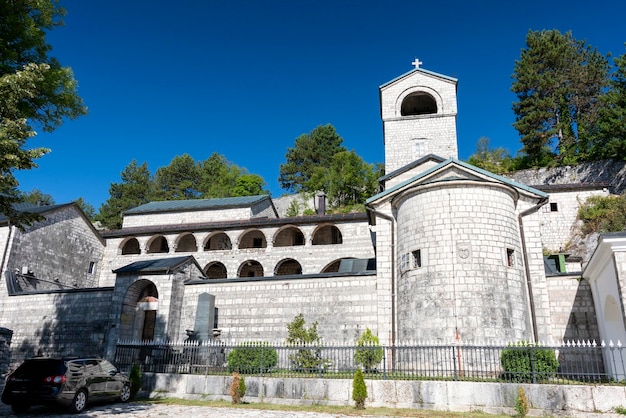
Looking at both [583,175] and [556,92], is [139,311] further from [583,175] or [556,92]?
[556,92]

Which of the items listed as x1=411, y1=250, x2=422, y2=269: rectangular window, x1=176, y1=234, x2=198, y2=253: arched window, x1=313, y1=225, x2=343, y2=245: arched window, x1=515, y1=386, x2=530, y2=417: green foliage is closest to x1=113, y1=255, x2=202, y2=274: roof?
x1=411, y1=250, x2=422, y2=269: rectangular window

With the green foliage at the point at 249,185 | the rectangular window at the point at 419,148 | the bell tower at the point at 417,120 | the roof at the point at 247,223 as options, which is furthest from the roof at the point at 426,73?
the green foliage at the point at 249,185

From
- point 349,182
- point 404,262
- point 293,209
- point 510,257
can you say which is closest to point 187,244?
point 293,209

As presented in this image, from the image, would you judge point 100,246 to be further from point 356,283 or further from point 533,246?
point 533,246

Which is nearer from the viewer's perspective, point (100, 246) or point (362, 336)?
point (362, 336)

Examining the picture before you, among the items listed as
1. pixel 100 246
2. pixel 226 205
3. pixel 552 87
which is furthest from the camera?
pixel 552 87

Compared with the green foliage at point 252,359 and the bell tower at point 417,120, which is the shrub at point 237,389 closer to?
the green foliage at point 252,359

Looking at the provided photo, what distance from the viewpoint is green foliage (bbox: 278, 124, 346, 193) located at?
52344mm

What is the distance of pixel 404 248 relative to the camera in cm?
1428

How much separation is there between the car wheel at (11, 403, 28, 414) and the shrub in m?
4.24

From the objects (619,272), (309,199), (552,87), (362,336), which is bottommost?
(362,336)

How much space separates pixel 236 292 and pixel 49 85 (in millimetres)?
9095

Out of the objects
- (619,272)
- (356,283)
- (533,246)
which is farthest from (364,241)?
(619,272)

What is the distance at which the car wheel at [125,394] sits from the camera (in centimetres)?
1084
